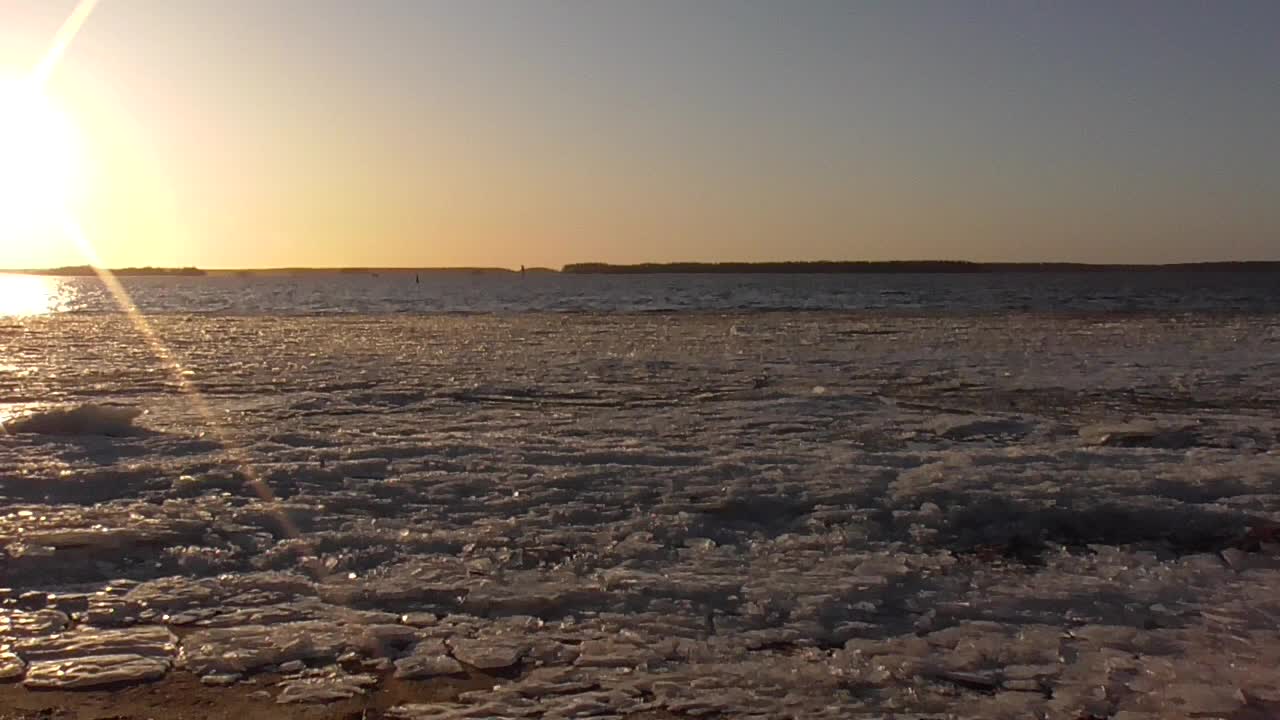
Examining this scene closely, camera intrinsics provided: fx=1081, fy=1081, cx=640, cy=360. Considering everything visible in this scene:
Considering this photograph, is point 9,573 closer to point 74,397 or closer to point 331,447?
point 331,447

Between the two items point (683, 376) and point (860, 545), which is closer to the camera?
point (860, 545)

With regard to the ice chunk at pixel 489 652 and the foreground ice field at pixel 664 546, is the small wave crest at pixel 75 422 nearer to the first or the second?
the foreground ice field at pixel 664 546

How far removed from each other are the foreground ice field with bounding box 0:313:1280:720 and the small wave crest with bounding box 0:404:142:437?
6 centimetres

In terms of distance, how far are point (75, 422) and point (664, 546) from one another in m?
8.00

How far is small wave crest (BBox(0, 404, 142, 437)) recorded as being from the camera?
11.9m

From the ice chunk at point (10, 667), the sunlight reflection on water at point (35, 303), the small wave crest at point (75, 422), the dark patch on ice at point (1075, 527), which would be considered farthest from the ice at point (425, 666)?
the sunlight reflection on water at point (35, 303)

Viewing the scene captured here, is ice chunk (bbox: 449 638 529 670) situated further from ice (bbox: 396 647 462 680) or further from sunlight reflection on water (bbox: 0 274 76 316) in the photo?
sunlight reflection on water (bbox: 0 274 76 316)

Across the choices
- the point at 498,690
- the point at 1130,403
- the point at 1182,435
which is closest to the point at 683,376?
the point at 1130,403

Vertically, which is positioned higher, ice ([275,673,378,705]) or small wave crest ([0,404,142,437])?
small wave crest ([0,404,142,437])

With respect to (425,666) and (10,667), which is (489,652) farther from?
(10,667)

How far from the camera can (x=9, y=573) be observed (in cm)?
667

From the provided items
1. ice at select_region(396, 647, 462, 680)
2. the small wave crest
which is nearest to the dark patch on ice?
ice at select_region(396, 647, 462, 680)

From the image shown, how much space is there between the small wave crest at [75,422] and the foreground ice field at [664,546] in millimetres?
58

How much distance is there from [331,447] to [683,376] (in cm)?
779
